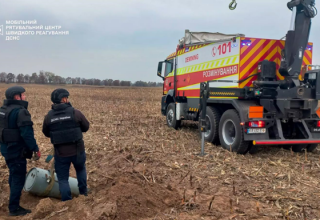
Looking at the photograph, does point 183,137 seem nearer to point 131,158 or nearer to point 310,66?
point 131,158

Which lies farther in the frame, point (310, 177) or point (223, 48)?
point (223, 48)

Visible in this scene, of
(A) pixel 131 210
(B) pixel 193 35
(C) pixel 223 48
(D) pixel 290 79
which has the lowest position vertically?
(A) pixel 131 210

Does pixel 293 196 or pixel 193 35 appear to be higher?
pixel 193 35

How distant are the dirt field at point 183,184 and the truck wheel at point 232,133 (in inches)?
8.3

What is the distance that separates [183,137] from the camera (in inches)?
359

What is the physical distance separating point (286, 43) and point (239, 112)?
82.6 inches

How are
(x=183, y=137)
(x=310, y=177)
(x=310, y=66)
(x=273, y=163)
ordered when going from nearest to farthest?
(x=310, y=177) → (x=273, y=163) → (x=310, y=66) → (x=183, y=137)

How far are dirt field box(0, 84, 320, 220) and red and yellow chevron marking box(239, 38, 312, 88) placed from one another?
6.25 ft

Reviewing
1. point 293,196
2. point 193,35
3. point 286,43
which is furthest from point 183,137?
point 293,196

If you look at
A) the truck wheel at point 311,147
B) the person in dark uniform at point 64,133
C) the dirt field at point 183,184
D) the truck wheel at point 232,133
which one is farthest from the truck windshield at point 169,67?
the person in dark uniform at point 64,133

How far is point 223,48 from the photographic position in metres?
7.69

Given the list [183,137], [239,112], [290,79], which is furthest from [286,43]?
[183,137]

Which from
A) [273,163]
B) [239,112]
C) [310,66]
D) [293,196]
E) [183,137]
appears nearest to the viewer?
[293,196]

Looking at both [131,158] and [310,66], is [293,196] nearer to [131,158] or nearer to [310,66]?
[131,158]
